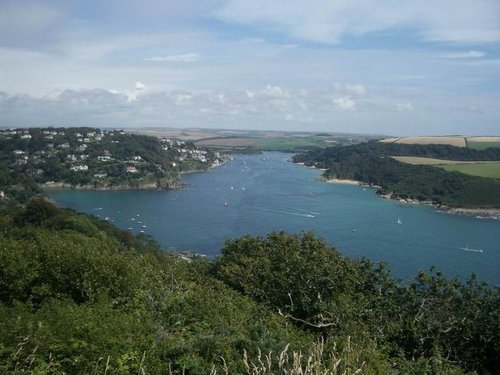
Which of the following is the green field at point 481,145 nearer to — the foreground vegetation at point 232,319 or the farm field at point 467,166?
the farm field at point 467,166

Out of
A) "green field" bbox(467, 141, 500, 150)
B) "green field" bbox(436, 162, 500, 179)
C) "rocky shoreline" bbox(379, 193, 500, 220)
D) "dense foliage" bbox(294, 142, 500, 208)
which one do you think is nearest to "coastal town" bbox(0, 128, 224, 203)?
"dense foliage" bbox(294, 142, 500, 208)

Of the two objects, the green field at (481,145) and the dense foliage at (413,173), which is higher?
the green field at (481,145)

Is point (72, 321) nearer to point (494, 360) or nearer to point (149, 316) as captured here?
point (149, 316)

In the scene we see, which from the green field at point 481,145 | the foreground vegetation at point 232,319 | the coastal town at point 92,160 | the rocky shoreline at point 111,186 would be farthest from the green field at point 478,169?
the foreground vegetation at point 232,319

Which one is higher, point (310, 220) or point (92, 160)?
point (92, 160)

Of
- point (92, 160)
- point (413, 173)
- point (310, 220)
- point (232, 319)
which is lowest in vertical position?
point (310, 220)

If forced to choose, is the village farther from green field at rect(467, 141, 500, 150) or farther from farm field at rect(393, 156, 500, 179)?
green field at rect(467, 141, 500, 150)

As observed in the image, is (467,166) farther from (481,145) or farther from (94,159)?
(94,159)

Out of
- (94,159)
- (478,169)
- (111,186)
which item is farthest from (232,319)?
(94,159)
